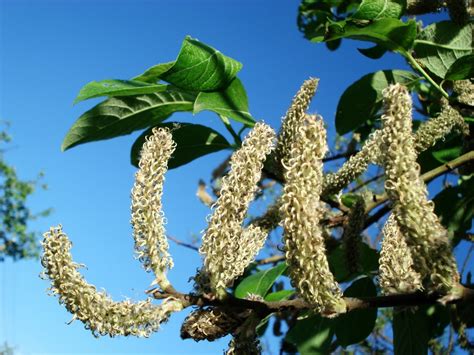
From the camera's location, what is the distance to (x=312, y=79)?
4.98 feet

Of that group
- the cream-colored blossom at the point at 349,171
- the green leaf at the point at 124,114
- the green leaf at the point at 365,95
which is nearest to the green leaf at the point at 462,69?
the cream-colored blossom at the point at 349,171

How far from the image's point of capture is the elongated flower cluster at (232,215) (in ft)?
3.48

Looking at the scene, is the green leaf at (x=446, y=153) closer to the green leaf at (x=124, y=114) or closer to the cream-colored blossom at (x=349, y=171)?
the cream-colored blossom at (x=349, y=171)

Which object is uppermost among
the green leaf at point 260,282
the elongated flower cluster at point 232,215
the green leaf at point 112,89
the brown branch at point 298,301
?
the green leaf at point 112,89

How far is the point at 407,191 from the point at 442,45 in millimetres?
1224

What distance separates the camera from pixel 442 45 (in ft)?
6.64

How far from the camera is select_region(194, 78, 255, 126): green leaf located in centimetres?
169

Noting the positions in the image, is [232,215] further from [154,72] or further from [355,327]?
[355,327]

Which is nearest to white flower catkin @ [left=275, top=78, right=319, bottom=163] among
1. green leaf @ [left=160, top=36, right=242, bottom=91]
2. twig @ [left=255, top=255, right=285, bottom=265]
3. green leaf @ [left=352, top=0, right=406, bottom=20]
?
green leaf @ [left=160, top=36, right=242, bottom=91]

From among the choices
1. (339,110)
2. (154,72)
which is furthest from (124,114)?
(339,110)

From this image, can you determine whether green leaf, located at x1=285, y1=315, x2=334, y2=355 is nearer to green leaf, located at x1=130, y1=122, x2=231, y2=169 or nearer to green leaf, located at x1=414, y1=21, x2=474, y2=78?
green leaf, located at x1=130, y1=122, x2=231, y2=169

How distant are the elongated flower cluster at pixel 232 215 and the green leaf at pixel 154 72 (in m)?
0.61

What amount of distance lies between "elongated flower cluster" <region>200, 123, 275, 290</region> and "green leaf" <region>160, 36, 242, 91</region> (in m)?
0.45

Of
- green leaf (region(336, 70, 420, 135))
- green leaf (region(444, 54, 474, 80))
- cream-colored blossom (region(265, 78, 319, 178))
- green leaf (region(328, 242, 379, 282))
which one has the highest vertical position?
green leaf (region(336, 70, 420, 135))
